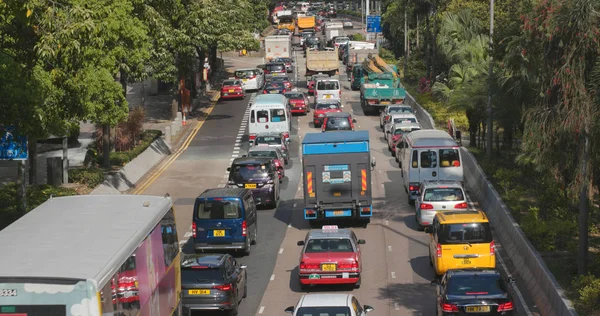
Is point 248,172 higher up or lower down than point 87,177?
higher up

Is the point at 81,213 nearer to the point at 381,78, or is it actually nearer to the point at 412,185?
the point at 412,185

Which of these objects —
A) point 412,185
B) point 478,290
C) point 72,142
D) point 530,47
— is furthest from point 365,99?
point 478,290

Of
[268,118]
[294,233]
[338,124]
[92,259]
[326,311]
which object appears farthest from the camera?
[338,124]

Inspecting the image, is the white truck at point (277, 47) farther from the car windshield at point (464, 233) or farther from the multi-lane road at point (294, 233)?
the car windshield at point (464, 233)

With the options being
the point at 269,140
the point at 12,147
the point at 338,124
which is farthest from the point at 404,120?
the point at 12,147

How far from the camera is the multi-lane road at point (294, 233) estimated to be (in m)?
25.0

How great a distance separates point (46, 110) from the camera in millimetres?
26344

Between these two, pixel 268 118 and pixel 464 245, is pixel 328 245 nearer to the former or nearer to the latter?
pixel 464 245

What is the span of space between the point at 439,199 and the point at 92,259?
763 inches

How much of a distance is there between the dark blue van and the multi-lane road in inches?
37.3

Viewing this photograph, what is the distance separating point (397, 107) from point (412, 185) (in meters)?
18.2

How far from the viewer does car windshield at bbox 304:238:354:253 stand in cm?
2534

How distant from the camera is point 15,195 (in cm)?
3262

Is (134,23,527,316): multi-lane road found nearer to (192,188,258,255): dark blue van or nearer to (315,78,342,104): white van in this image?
(192,188,258,255): dark blue van
